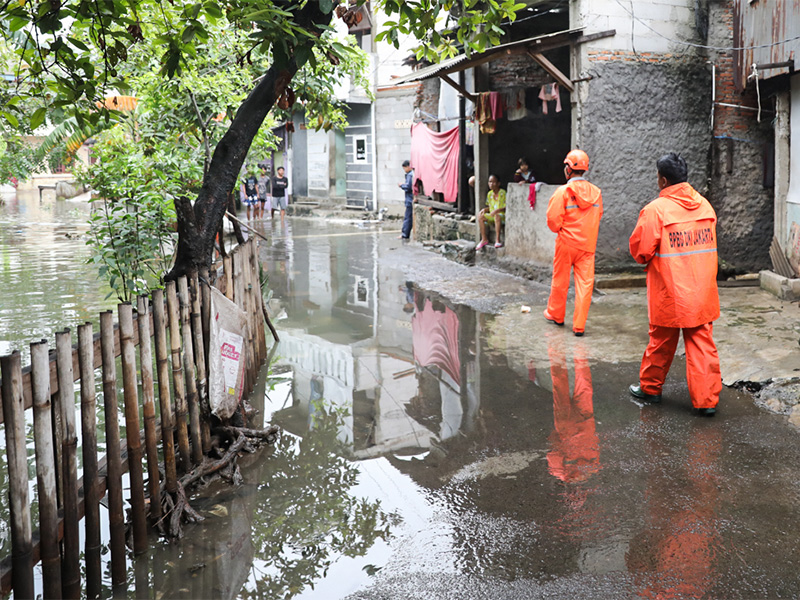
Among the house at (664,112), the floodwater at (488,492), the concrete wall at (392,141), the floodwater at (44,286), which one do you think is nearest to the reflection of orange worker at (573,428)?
the floodwater at (488,492)

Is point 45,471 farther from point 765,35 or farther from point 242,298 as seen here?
point 765,35

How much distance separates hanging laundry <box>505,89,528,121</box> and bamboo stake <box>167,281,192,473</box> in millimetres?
10062

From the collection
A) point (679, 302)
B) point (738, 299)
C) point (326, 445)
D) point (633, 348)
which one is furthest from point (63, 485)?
point (738, 299)

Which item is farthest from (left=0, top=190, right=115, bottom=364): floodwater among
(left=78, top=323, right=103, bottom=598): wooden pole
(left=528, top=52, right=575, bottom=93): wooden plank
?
(left=528, top=52, right=575, bottom=93): wooden plank

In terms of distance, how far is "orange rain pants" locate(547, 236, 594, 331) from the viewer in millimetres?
7926

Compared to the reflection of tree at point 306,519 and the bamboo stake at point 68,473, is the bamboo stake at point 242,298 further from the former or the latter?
the bamboo stake at point 68,473

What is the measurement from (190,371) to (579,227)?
4942 millimetres

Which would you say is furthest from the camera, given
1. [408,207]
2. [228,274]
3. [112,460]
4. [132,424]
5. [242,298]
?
[408,207]

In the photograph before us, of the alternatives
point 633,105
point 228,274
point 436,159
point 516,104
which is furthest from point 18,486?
point 436,159

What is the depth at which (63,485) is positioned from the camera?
3.14 m

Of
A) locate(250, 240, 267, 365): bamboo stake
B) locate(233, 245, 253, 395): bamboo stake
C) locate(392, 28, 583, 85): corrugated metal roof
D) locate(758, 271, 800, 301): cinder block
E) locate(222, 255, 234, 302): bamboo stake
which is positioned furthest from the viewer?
locate(392, 28, 583, 85): corrugated metal roof

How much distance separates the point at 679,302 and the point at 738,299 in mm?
A: 4536

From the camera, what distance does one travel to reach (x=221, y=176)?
17.3ft

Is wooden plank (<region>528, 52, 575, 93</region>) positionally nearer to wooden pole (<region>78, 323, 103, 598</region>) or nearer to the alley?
the alley
